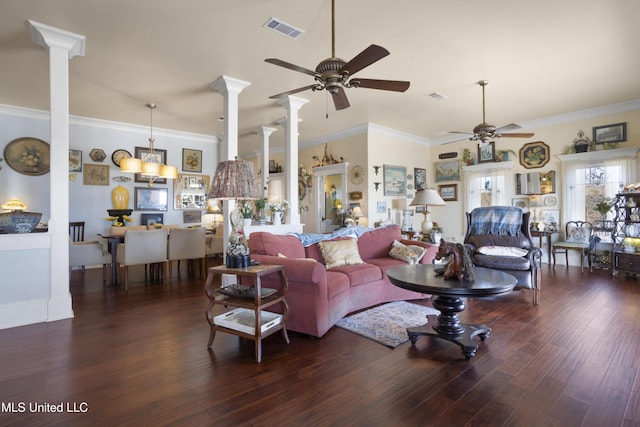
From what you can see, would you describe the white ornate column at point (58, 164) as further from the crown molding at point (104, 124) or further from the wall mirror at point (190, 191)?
the wall mirror at point (190, 191)

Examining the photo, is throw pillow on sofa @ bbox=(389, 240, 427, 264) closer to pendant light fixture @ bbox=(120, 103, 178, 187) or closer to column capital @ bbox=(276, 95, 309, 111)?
column capital @ bbox=(276, 95, 309, 111)

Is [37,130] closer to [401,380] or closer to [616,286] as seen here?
[401,380]

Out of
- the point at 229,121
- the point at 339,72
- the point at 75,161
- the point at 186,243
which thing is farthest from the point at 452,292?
the point at 75,161

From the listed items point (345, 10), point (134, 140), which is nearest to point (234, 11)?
point (345, 10)

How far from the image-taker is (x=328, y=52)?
3.89 m

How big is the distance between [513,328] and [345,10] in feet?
11.1

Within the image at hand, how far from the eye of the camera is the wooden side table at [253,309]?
247cm

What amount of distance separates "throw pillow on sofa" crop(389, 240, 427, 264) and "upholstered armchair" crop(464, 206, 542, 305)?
90 cm

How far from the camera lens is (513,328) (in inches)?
122

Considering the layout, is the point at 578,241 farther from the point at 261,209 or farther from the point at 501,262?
the point at 261,209

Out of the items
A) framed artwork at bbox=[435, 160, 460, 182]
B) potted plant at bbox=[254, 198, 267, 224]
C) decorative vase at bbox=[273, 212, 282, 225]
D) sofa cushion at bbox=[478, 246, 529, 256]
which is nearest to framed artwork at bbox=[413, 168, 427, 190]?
framed artwork at bbox=[435, 160, 460, 182]

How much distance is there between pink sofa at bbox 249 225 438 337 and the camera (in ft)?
9.32

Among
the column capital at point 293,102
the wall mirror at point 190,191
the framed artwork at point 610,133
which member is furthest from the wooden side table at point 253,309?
the framed artwork at point 610,133

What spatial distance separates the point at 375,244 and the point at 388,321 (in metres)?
1.45
